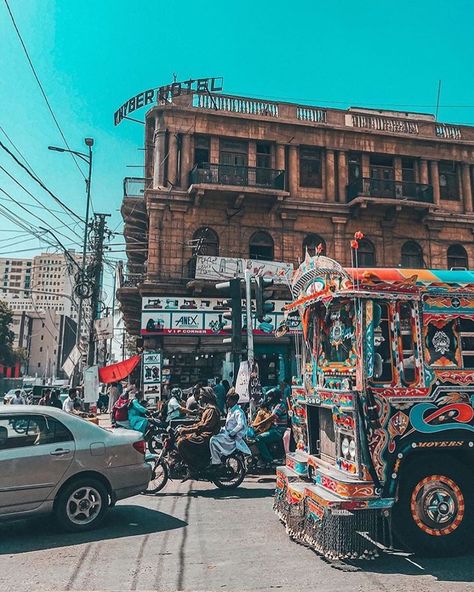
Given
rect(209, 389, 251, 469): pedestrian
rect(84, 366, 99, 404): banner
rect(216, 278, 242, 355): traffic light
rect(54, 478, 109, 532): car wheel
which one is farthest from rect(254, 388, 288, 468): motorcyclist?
rect(84, 366, 99, 404): banner

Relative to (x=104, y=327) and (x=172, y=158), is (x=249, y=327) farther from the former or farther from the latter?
(x=172, y=158)

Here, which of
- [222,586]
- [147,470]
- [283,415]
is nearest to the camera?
[222,586]

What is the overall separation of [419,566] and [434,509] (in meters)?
0.57

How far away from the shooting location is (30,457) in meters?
6.15

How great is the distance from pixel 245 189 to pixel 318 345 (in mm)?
14757

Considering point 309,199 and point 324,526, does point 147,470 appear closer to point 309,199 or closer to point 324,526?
point 324,526

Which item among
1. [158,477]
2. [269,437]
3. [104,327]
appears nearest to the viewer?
[158,477]

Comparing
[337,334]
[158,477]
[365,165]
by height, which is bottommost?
[158,477]

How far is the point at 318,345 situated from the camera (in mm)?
6273

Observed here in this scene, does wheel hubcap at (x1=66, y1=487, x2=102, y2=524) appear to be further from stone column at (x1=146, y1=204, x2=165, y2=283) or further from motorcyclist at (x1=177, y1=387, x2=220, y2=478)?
stone column at (x1=146, y1=204, x2=165, y2=283)

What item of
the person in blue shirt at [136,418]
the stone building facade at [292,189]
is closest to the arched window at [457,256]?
the stone building facade at [292,189]

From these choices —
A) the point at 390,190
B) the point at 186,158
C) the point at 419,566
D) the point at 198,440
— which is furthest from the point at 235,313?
Result: the point at 390,190

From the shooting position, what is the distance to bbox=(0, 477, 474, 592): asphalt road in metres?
4.67

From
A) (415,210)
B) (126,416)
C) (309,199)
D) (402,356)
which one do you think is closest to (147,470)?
(402,356)
